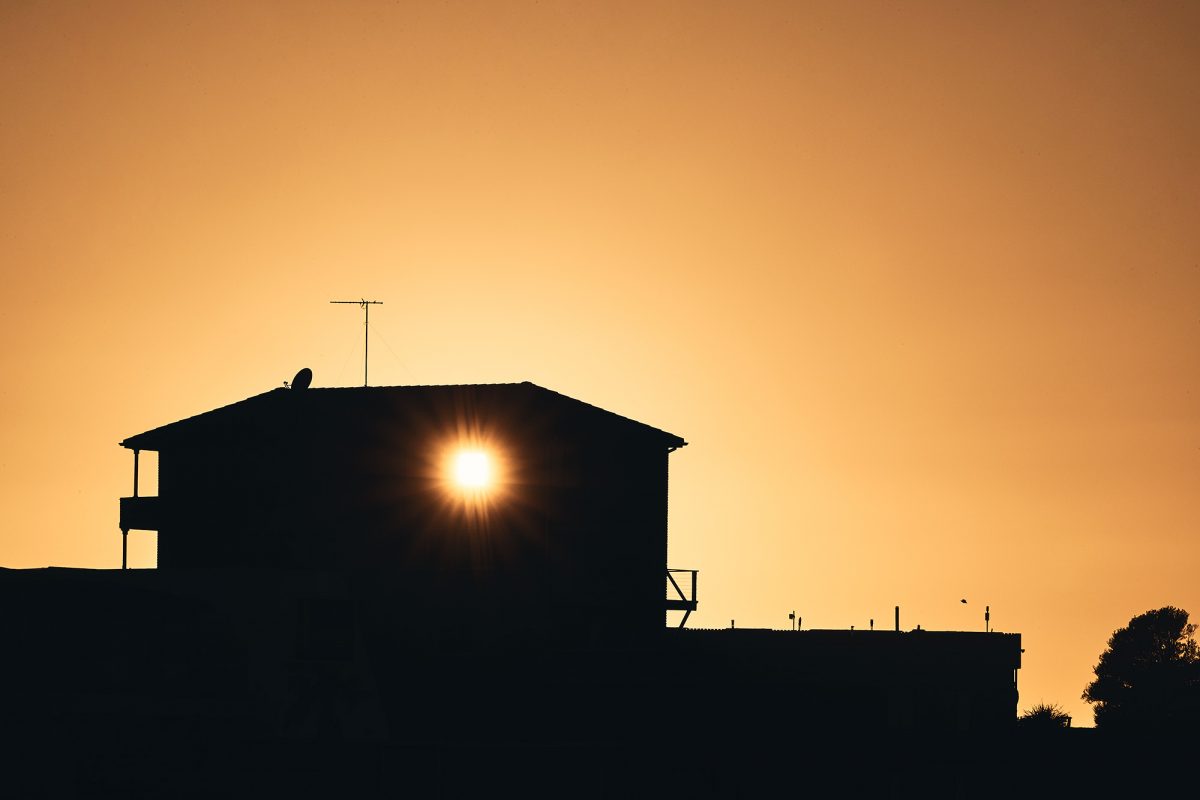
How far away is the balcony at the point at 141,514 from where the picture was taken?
5797 centimetres

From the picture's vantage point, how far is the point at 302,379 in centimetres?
5806

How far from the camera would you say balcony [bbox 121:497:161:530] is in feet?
190

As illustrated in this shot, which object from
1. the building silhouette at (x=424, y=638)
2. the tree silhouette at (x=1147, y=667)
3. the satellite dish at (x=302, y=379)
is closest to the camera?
the building silhouette at (x=424, y=638)

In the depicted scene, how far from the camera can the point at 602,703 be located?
157ft

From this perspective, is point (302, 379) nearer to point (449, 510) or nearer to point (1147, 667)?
point (449, 510)

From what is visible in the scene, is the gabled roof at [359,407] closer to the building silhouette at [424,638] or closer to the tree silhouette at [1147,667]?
the building silhouette at [424,638]

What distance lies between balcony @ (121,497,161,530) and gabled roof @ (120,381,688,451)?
173 centimetres

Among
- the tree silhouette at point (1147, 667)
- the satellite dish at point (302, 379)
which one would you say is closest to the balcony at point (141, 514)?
the satellite dish at point (302, 379)

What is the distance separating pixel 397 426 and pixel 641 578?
8.52 metres

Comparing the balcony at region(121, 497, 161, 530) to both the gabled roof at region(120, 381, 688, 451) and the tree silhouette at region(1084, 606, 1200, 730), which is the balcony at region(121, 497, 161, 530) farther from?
the tree silhouette at region(1084, 606, 1200, 730)

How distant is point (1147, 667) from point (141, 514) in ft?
275

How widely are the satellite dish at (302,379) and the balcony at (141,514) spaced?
5.63 m

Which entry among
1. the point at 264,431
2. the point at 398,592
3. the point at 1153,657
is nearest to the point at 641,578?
the point at 398,592

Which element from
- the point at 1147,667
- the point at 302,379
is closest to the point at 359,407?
the point at 302,379
